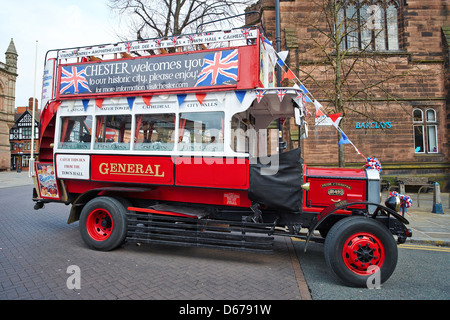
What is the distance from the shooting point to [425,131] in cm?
1465

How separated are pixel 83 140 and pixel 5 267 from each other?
2.37m

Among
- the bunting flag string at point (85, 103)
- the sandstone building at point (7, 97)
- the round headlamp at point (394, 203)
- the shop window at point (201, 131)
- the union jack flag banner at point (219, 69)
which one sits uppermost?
the sandstone building at point (7, 97)

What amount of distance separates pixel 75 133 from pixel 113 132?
0.89 m

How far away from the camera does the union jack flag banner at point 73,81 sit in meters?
5.39

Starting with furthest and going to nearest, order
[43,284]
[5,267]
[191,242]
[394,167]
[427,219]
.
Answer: [394,167], [427,219], [191,242], [5,267], [43,284]

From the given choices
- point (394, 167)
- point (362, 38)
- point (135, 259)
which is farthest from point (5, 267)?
point (362, 38)

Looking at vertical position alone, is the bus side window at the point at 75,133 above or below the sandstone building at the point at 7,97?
below

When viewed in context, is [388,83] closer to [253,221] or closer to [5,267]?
[253,221]

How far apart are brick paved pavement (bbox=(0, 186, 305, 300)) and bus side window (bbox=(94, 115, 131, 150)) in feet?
6.30

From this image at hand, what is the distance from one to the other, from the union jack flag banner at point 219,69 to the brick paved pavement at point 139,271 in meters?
2.98

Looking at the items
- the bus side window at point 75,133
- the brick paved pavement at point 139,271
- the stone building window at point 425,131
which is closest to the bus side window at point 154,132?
the bus side window at point 75,133

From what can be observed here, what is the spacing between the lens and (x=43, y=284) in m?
3.66

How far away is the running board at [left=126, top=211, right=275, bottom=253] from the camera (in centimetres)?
435

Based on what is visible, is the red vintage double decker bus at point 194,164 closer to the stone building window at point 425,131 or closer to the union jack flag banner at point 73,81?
the union jack flag banner at point 73,81
